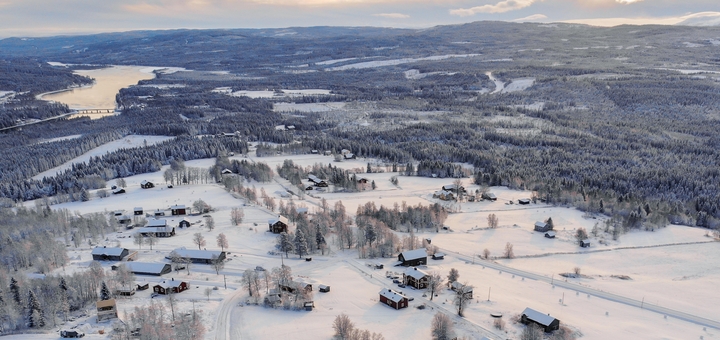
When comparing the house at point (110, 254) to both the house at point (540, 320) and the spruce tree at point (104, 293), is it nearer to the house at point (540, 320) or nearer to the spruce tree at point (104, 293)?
the spruce tree at point (104, 293)

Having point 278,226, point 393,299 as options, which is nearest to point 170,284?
point 278,226

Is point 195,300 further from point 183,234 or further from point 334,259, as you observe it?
point 183,234

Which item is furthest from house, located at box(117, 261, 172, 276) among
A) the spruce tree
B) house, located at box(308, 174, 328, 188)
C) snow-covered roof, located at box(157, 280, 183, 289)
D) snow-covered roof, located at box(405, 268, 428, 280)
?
house, located at box(308, 174, 328, 188)

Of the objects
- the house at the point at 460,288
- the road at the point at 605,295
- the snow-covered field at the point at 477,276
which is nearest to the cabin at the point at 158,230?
the snow-covered field at the point at 477,276

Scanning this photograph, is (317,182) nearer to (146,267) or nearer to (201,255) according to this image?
(201,255)

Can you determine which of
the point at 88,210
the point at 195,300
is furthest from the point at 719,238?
the point at 88,210

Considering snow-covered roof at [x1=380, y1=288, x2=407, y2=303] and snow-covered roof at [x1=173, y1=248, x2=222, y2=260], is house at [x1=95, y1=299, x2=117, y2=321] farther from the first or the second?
snow-covered roof at [x1=380, y1=288, x2=407, y2=303]
